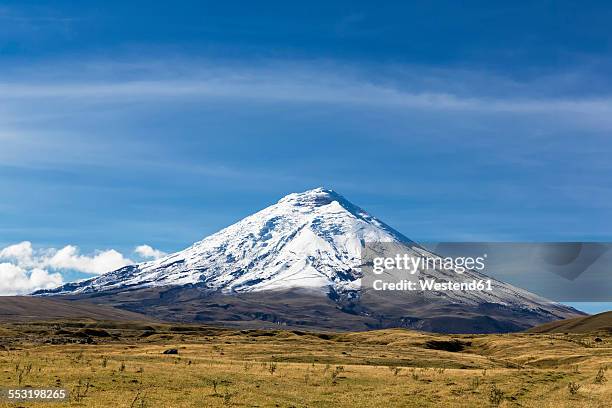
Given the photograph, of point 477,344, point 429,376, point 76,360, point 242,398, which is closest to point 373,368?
point 429,376

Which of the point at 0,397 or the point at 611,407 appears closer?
the point at 0,397

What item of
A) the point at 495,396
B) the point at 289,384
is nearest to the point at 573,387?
the point at 495,396

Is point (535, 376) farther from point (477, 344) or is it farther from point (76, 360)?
point (477, 344)

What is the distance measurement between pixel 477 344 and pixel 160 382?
342 ft

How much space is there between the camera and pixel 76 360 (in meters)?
59.9

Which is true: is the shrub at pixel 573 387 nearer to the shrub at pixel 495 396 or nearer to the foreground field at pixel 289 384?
the foreground field at pixel 289 384

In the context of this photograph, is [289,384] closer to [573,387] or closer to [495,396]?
[495,396]

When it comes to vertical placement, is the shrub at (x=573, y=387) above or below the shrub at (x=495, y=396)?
above

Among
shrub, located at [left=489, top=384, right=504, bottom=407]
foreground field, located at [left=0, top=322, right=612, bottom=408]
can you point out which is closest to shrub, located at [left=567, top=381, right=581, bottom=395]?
foreground field, located at [left=0, top=322, right=612, bottom=408]

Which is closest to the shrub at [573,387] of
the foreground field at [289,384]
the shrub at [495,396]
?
the foreground field at [289,384]

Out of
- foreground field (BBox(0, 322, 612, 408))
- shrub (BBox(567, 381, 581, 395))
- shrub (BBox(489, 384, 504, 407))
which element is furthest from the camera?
shrub (BBox(567, 381, 581, 395))

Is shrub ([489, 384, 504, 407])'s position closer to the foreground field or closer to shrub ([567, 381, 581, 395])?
the foreground field

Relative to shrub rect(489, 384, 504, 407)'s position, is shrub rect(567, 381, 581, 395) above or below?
above

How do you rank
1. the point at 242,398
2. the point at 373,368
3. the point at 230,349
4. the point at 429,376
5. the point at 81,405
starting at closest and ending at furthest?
the point at 81,405 → the point at 242,398 → the point at 429,376 → the point at 373,368 → the point at 230,349
